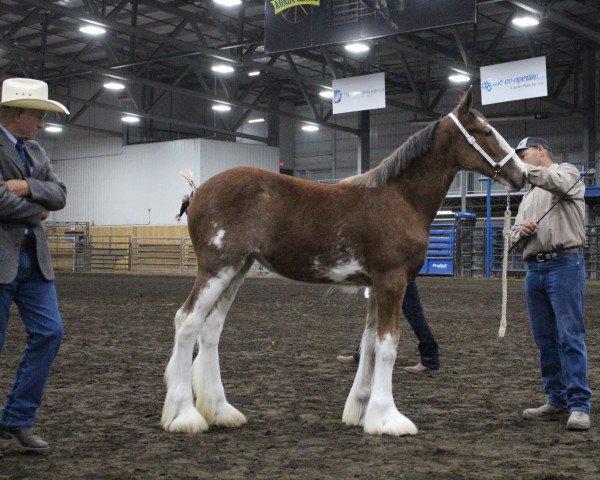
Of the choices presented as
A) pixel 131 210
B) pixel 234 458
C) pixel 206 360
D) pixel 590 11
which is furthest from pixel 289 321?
pixel 131 210

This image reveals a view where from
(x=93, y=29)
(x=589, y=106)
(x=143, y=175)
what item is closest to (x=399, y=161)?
(x=93, y=29)

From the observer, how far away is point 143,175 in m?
37.0

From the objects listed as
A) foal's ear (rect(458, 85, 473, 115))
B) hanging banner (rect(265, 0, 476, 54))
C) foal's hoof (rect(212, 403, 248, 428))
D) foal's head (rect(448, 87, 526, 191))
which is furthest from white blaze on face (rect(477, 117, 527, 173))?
hanging banner (rect(265, 0, 476, 54))

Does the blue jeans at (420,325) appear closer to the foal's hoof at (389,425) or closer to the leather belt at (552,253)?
the leather belt at (552,253)

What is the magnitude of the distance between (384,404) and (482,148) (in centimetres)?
180

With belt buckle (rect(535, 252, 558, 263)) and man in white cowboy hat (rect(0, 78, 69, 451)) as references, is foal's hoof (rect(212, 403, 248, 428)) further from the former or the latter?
belt buckle (rect(535, 252, 558, 263))

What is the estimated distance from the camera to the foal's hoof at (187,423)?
15.8ft

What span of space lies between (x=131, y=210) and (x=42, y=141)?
22.2 ft

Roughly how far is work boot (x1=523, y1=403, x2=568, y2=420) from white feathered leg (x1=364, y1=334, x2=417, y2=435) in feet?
3.14

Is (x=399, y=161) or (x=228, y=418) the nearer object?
(x=228, y=418)

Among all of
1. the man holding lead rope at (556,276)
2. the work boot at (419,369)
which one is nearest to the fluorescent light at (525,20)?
the work boot at (419,369)

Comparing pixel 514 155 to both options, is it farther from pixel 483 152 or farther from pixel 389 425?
pixel 389 425

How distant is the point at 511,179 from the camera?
5176 millimetres

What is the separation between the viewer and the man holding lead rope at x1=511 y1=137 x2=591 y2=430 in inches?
197
